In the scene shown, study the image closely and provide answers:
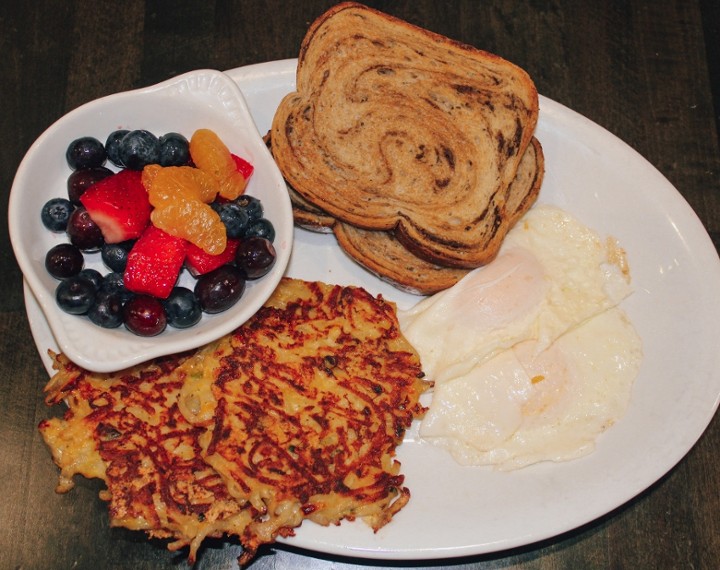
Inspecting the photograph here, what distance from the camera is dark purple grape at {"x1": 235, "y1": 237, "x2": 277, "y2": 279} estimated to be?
100 inches

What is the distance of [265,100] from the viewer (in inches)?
123

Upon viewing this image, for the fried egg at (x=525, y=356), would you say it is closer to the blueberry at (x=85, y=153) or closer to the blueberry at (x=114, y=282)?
the blueberry at (x=114, y=282)

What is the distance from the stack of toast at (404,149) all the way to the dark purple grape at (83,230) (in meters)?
0.76

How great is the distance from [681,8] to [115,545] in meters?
3.83

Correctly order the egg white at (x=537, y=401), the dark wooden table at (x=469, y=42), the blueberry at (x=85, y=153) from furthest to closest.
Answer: the dark wooden table at (x=469, y=42), the egg white at (x=537, y=401), the blueberry at (x=85, y=153)

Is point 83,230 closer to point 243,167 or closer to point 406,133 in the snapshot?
point 243,167

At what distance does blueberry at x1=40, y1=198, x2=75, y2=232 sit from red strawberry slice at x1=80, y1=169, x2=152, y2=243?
133 mm

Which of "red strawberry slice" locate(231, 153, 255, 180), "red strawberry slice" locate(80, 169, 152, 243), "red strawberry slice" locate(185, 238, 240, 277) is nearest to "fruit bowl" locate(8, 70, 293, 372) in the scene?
"red strawberry slice" locate(231, 153, 255, 180)

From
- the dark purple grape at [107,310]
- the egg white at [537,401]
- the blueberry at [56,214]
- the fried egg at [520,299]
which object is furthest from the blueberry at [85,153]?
the egg white at [537,401]

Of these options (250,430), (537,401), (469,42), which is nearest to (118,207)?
(250,430)

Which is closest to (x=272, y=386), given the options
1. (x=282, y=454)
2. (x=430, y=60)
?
(x=282, y=454)

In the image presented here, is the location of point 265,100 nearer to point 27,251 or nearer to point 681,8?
point 27,251

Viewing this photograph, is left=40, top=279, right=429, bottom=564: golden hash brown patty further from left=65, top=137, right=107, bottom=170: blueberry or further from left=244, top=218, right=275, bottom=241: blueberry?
left=65, top=137, right=107, bottom=170: blueberry

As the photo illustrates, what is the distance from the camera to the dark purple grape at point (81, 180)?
262 cm
